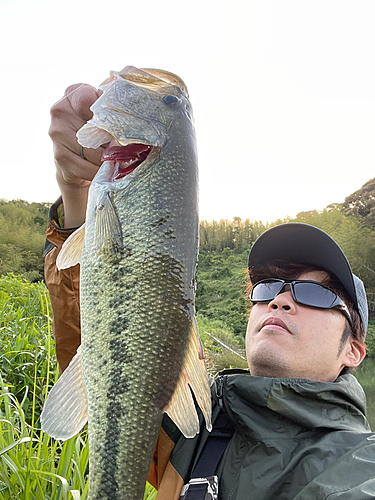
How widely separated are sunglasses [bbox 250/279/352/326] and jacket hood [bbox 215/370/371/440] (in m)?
0.48

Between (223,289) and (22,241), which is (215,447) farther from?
(223,289)

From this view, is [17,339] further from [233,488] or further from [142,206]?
[142,206]

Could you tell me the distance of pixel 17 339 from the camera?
16.9ft

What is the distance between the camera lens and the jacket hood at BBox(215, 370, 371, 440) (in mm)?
1862

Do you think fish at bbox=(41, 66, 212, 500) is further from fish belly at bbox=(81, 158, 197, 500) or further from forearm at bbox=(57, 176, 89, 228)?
forearm at bbox=(57, 176, 89, 228)

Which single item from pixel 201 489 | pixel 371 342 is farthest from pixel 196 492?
pixel 371 342

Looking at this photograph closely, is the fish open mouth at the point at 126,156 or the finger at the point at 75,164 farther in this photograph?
the finger at the point at 75,164

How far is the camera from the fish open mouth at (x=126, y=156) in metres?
1.51

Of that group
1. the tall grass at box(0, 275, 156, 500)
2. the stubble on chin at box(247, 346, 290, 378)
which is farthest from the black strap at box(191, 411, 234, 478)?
the tall grass at box(0, 275, 156, 500)

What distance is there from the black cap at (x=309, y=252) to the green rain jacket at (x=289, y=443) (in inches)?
24.9

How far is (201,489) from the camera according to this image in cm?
175

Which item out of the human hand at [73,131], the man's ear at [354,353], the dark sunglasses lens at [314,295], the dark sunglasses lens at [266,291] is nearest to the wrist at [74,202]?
the human hand at [73,131]

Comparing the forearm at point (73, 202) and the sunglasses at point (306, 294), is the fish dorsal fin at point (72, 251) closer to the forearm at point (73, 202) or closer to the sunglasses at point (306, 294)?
the forearm at point (73, 202)

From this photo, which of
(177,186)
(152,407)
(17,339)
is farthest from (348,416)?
(17,339)
